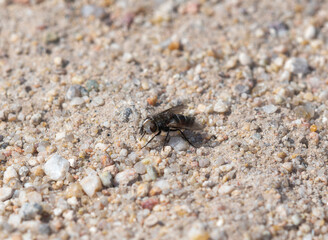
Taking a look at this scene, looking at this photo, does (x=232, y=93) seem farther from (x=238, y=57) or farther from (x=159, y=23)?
(x=159, y=23)

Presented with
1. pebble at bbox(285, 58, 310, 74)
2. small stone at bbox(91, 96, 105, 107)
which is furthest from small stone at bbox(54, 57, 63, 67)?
pebble at bbox(285, 58, 310, 74)

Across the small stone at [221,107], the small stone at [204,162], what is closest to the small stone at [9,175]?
the small stone at [204,162]

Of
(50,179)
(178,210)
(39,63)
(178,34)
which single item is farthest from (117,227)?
(178,34)

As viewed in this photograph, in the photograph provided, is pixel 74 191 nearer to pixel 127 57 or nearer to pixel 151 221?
pixel 151 221

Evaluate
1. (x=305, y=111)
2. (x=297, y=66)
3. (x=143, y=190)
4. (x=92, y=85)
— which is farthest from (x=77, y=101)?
(x=297, y=66)

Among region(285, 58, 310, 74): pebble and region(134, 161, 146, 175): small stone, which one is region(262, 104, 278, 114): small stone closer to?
region(285, 58, 310, 74): pebble

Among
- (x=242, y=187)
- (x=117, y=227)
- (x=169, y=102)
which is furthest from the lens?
(x=169, y=102)

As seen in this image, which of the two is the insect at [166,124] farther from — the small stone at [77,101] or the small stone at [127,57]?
the small stone at [127,57]
